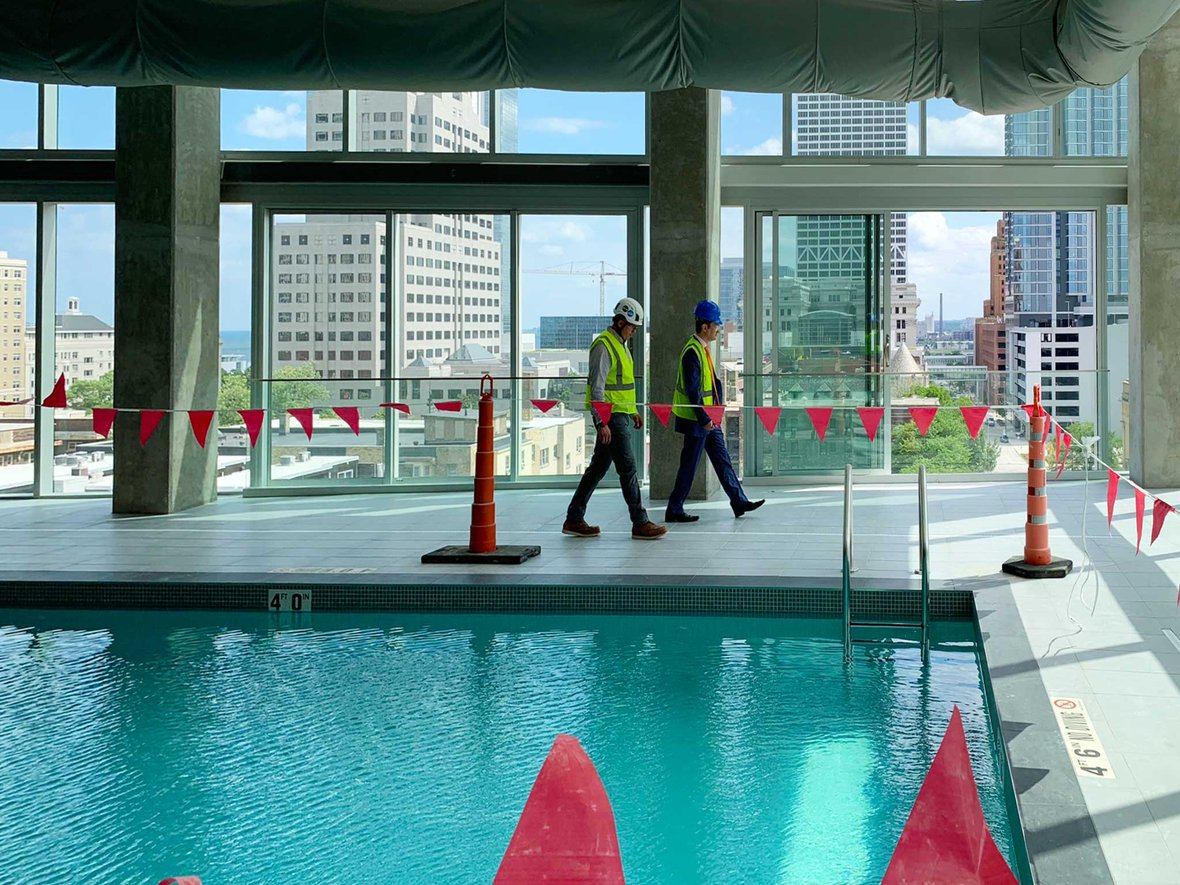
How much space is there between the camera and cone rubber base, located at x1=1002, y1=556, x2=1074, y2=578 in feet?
23.5

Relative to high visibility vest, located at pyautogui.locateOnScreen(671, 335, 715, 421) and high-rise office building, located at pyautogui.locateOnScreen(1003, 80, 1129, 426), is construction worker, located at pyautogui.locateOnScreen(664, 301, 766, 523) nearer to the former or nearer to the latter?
high visibility vest, located at pyautogui.locateOnScreen(671, 335, 715, 421)

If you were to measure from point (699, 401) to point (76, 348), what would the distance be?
6.77 metres

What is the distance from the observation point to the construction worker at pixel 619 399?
888 cm

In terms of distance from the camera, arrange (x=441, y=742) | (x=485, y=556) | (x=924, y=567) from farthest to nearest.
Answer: (x=485, y=556), (x=924, y=567), (x=441, y=742)

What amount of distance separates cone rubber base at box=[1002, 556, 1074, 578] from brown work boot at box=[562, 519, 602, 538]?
3125 millimetres

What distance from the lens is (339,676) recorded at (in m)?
5.79

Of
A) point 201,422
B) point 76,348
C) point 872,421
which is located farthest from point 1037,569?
point 76,348

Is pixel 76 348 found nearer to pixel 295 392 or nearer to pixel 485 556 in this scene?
pixel 295 392

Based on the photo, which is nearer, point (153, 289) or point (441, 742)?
point (441, 742)

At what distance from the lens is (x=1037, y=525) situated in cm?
734

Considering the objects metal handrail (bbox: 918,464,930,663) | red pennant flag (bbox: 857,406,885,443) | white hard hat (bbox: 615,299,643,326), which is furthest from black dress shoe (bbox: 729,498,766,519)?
metal handrail (bbox: 918,464,930,663)

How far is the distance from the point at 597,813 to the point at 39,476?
36.4ft

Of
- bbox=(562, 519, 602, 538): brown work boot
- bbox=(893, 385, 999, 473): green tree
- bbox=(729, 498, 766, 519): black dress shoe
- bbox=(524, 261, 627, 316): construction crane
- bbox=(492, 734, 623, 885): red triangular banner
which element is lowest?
bbox=(492, 734, 623, 885): red triangular banner

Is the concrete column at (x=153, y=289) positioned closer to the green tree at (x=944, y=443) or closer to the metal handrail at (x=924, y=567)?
the green tree at (x=944, y=443)
